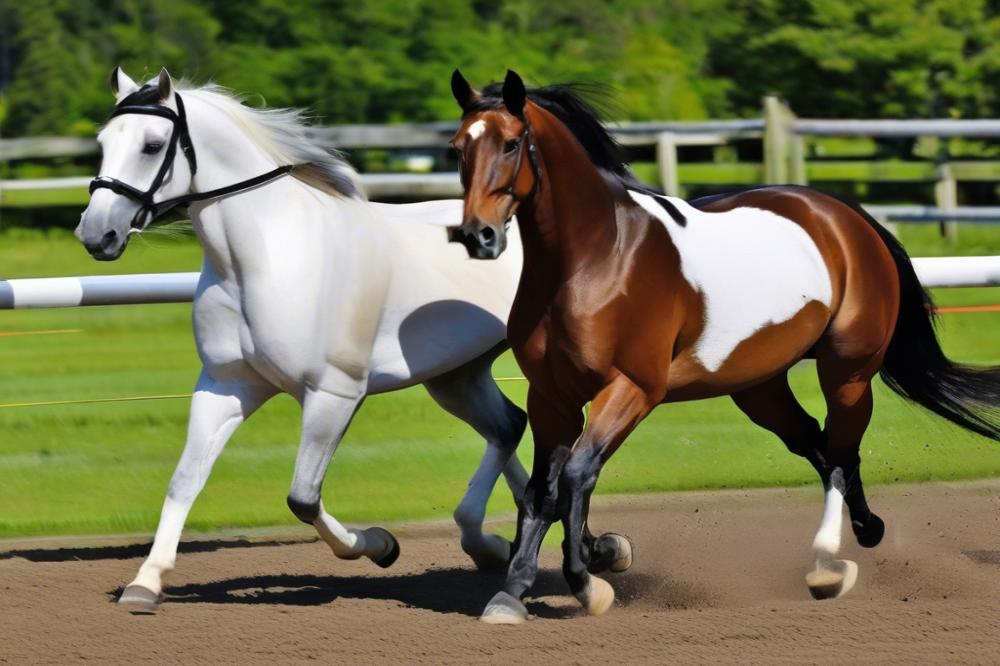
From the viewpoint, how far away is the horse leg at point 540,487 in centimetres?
514

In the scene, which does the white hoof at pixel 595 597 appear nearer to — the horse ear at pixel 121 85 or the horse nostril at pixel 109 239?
the horse nostril at pixel 109 239

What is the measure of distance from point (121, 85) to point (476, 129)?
1390 mm

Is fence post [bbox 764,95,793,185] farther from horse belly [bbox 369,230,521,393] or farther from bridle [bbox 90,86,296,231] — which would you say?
bridle [bbox 90,86,296,231]

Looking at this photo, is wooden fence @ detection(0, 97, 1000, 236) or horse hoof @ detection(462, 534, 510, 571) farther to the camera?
wooden fence @ detection(0, 97, 1000, 236)

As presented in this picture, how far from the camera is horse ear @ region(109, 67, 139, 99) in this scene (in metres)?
5.40

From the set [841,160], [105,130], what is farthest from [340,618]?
[841,160]

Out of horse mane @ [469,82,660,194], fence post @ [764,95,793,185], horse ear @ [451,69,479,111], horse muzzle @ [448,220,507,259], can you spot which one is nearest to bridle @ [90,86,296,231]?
horse ear @ [451,69,479,111]

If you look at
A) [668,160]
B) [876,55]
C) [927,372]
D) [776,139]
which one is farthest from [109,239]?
[876,55]

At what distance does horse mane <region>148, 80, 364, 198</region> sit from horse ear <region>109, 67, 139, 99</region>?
187mm

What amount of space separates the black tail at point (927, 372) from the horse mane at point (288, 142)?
2.04m

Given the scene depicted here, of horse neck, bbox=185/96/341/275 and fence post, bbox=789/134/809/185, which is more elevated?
horse neck, bbox=185/96/341/275

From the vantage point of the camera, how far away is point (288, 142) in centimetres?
569

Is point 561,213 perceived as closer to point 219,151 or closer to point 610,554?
point 219,151

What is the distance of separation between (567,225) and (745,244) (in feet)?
2.50
